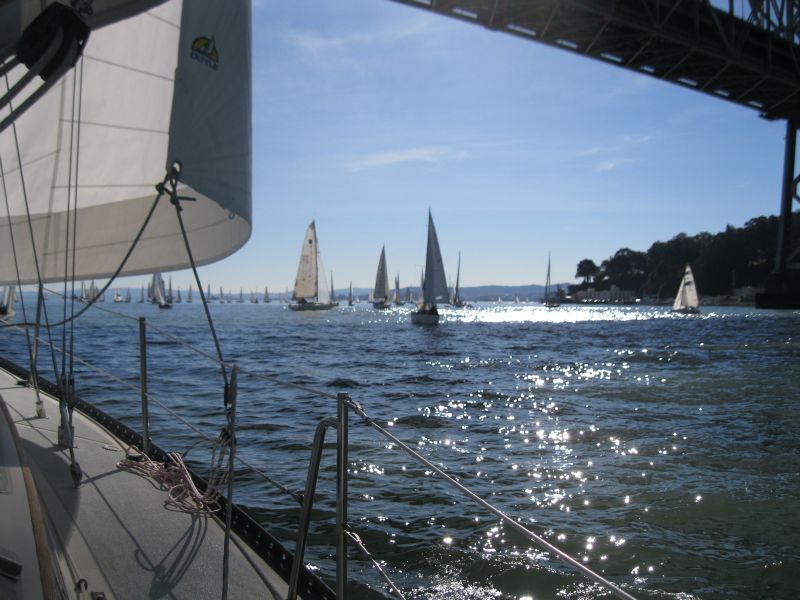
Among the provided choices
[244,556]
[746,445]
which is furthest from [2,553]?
[746,445]

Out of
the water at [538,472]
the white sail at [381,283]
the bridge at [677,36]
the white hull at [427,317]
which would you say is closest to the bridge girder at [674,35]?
the bridge at [677,36]

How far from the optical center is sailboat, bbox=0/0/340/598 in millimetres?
2166

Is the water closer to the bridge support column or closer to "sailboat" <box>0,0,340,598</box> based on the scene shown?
"sailboat" <box>0,0,340,598</box>

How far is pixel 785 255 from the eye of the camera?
35688 millimetres

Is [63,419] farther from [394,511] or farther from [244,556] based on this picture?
[394,511]

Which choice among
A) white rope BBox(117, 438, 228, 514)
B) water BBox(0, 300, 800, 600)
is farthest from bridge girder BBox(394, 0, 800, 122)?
white rope BBox(117, 438, 228, 514)

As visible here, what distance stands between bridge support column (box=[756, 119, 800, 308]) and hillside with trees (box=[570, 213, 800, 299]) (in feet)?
162

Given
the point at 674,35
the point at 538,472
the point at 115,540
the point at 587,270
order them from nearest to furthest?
the point at 115,540 → the point at 538,472 → the point at 674,35 → the point at 587,270

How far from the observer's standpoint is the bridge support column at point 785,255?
112 ft

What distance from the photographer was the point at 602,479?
6.27 meters

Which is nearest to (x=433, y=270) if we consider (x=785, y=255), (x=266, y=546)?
(x=785, y=255)

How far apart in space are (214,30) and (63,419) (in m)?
2.37

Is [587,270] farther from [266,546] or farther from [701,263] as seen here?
[266,546]

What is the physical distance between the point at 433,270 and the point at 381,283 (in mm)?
41121
